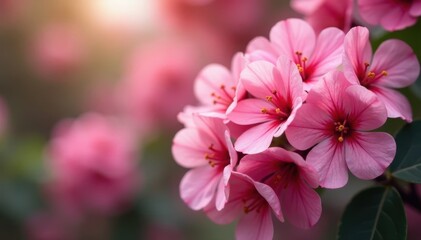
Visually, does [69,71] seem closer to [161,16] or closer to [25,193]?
[161,16]

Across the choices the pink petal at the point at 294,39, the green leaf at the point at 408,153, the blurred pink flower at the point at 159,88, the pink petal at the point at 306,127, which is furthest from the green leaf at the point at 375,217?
the blurred pink flower at the point at 159,88

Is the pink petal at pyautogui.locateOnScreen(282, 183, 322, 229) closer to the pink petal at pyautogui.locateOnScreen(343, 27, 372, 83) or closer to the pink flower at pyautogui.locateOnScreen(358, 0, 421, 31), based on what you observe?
the pink petal at pyautogui.locateOnScreen(343, 27, 372, 83)

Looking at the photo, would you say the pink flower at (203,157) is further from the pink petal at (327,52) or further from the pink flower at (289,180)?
the pink petal at (327,52)

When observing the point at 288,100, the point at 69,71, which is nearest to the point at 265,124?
the point at 288,100

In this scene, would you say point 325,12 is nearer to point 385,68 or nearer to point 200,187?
point 385,68

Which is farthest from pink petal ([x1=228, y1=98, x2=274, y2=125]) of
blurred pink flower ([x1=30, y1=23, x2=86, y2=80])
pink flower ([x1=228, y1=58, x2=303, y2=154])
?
blurred pink flower ([x1=30, y1=23, x2=86, y2=80])

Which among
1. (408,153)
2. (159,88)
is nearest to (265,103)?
(408,153)
